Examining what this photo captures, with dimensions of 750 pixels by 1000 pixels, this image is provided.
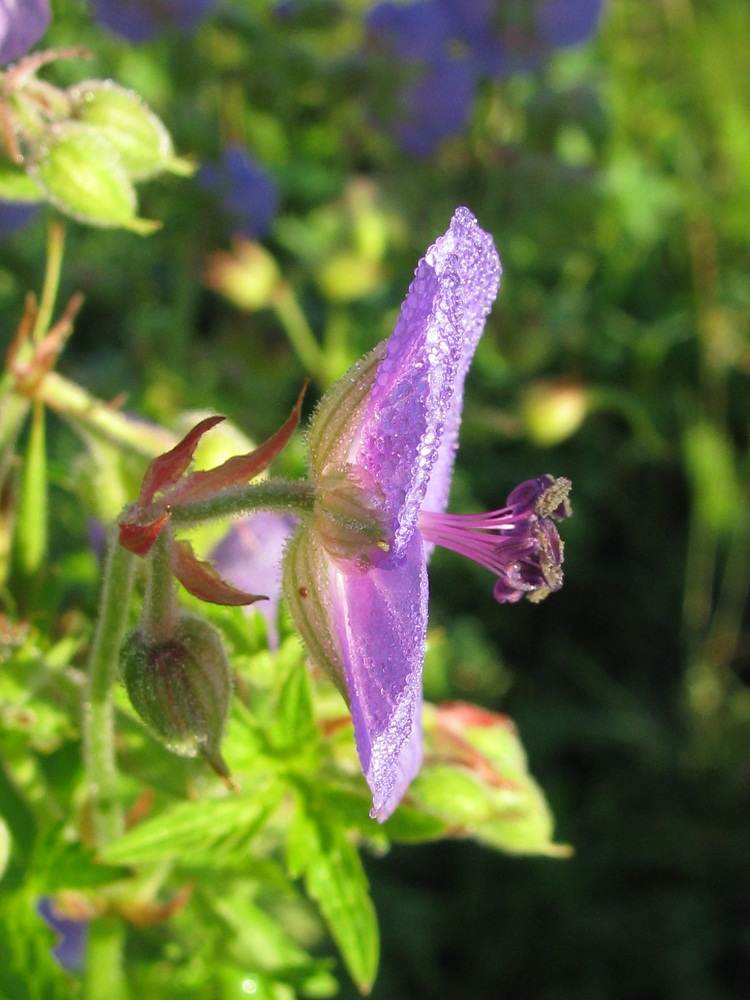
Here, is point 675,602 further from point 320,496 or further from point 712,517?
point 320,496

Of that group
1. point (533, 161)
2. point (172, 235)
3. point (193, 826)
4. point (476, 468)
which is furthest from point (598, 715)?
point (193, 826)

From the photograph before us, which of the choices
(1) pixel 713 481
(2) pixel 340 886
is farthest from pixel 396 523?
(1) pixel 713 481

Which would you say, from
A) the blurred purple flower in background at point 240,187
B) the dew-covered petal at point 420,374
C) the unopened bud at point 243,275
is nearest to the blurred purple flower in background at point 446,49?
the blurred purple flower in background at point 240,187

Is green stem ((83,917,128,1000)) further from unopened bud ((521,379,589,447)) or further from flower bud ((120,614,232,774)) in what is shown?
unopened bud ((521,379,589,447))

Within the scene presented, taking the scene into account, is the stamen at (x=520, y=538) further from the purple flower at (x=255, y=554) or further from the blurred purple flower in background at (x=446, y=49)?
the blurred purple flower in background at (x=446, y=49)

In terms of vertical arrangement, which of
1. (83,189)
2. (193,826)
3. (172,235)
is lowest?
(193,826)

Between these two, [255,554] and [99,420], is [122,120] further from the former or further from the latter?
[255,554]
